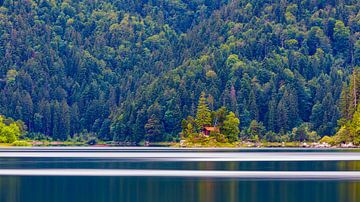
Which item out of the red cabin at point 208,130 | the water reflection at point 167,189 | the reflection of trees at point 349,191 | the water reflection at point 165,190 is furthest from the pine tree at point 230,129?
the reflection of trees at point 349,191

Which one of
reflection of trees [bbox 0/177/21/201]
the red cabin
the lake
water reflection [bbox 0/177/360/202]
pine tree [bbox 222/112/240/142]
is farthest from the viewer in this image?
pine tree [bbox 222/112/240/142]

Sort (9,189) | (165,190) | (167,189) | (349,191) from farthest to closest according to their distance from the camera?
(167,189), (165,190), (9,189), (349,191)

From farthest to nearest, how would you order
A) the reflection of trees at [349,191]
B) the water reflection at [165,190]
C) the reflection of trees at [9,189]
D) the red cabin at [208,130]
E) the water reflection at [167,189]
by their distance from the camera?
the red cabin at [208,130] < the water reflection at [165,190] < the water reflection at [167,189] < the reflection of trees at [9,189] < the reflection of trees at [349,191]

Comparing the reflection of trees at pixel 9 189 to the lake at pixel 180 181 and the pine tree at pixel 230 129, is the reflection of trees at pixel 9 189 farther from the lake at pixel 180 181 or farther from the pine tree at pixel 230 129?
the pine tree at pixel 230 129

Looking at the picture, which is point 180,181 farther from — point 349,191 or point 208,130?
point 208,130

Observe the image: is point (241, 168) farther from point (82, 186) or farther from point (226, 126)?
point (226, 126)

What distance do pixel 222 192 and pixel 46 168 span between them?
1143 inches

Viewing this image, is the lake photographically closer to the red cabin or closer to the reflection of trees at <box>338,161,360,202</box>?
the reflection of trees at <box>338,161,360,202</box>

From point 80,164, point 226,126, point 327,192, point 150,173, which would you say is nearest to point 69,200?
point 327,192

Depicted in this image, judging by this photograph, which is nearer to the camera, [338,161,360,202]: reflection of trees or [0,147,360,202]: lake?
[338,161,360,202]: reflection of trees

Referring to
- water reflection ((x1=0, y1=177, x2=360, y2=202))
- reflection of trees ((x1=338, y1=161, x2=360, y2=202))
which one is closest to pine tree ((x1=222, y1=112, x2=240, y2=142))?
water reflection ((x1=0, y1=177, x2=360, y2=202))

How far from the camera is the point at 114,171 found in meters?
94.3

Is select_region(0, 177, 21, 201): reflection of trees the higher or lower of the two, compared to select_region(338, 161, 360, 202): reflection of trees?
higher

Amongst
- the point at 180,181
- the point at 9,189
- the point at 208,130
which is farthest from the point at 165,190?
the point at 208,130
